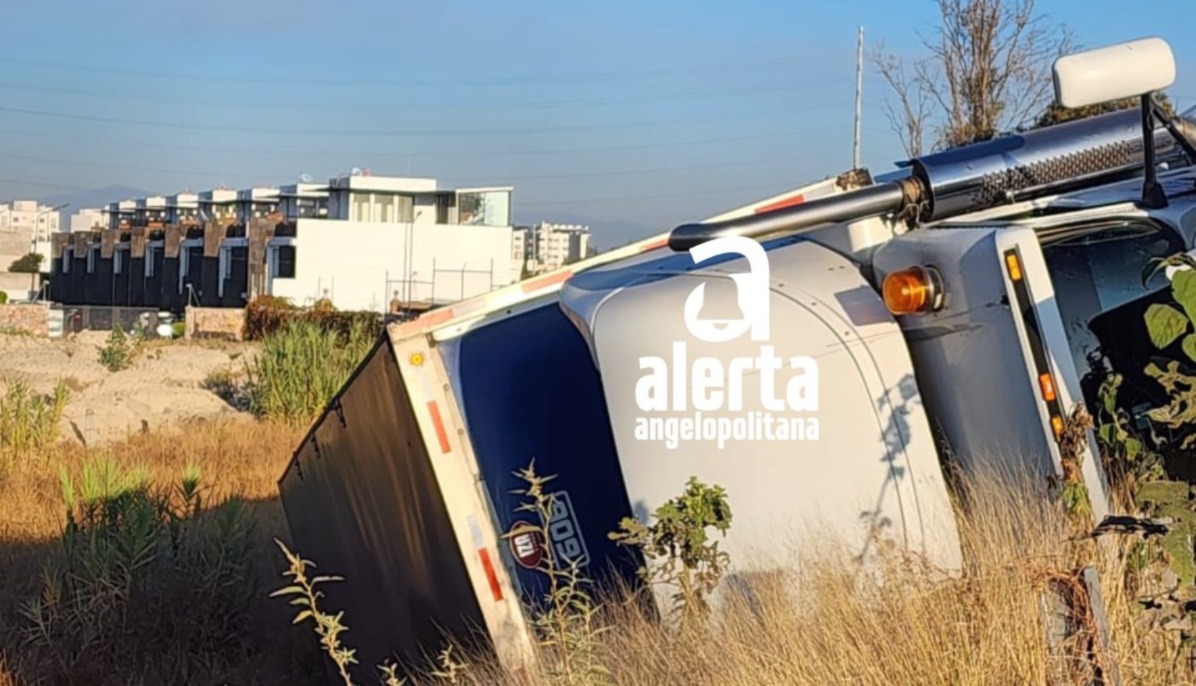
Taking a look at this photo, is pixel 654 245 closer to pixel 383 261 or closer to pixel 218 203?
pixel 383 261

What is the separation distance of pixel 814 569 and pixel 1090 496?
0.71m

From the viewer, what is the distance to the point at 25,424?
1370cm

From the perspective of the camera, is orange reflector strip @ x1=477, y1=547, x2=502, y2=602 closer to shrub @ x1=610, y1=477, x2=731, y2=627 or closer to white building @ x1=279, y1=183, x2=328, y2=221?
shrub @ x1=610, y1=477, x2=731, y2=627

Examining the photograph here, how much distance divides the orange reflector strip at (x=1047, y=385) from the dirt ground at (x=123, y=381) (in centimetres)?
1379

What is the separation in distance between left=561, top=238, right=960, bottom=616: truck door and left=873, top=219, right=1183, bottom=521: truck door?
0.12 meters

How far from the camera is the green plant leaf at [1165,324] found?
286cm

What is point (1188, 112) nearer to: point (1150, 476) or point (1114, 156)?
point (1114, 156)

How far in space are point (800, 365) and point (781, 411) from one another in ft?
0.45

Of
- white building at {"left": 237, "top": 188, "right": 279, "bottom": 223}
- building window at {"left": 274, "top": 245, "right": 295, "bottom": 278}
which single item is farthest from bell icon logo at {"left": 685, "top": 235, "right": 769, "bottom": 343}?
white building at {"left": 237, "top": 188, "right": 279, "bottom": 223}

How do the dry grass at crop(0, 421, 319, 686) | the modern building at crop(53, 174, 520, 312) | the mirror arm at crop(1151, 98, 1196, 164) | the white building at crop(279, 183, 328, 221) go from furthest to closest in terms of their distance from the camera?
the white building at crop(279, 183, 328, 221)
the modern building at crop(53, 174, 520, 312)
the dry grass at crop(0, 421, 319, 686)
the mirror arm at crop(1151, 98, 1196, 164)

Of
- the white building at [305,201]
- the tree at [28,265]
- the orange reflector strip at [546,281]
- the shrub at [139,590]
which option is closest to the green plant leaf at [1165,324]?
the orange reflector strip at [546,281]

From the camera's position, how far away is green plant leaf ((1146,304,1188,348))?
286 centimetres

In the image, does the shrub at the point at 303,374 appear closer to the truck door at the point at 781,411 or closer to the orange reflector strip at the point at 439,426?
the orange reflector strip at the point at 439,426

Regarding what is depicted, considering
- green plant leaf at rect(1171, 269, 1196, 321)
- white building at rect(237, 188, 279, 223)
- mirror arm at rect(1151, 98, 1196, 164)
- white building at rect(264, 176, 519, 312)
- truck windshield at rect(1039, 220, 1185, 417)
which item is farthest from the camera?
white building at rect(237, 188, 279, 223)
